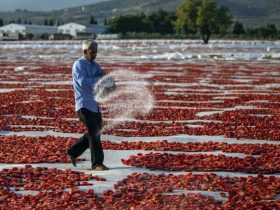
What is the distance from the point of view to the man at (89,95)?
11.0 m

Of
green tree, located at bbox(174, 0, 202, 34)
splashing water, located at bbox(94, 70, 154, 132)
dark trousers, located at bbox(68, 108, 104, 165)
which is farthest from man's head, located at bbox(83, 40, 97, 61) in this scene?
green tree, located at bbox(174, 0, 202, 34)

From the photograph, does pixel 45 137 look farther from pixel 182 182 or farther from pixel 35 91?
pixel 35 91

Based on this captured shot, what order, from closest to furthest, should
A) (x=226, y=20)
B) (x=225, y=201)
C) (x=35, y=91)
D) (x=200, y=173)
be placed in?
(x=225, y=201), (x=200, y=173), (x=35, y=91), (x=226, y=20)

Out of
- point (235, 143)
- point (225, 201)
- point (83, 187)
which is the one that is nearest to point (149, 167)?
point (83, 187)

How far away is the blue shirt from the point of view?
36.1ft

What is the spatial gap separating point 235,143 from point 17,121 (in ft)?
22.6

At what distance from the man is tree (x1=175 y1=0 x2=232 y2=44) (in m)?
105

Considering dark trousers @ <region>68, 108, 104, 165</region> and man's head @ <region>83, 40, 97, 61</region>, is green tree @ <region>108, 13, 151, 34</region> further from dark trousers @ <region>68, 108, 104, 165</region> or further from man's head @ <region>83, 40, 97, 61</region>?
man's head @ <region>83, 40, 97, 61</region>

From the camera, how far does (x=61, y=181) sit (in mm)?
10414

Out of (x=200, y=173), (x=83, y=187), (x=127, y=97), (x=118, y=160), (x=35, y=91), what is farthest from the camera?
(x=35, y=91)

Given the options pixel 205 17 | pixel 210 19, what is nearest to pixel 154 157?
pixel 210 19

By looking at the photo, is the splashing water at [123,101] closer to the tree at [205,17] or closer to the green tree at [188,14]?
the tree at [205,17]

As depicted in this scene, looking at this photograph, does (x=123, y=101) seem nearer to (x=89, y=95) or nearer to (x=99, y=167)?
(x=99, y=167)

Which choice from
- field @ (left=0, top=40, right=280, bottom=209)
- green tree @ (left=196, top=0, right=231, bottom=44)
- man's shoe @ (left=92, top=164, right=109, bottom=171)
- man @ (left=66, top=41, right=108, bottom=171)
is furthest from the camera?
green tree @ (left=196, top=0, right=231, bottom=44)
